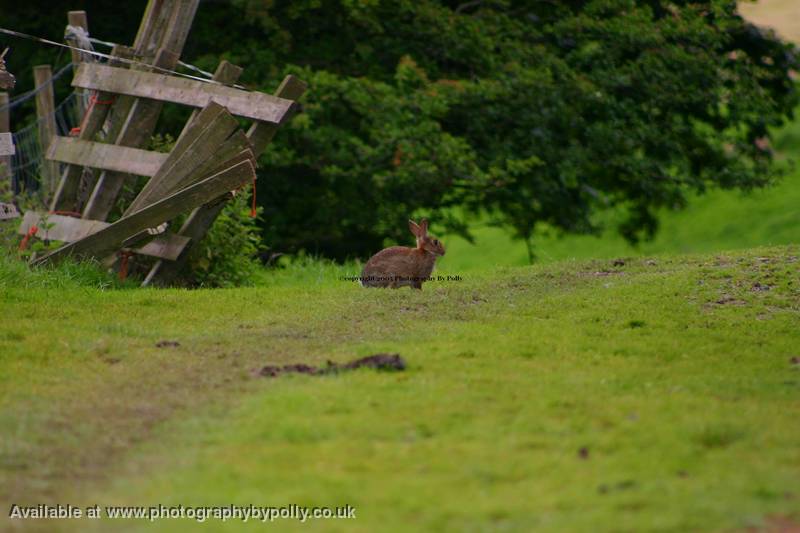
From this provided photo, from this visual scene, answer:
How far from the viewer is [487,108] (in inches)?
806

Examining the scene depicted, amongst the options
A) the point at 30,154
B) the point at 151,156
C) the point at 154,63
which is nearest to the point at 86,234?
the point at 151,156

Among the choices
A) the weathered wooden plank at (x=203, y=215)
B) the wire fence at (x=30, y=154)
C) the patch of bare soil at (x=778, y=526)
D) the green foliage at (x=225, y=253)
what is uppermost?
the patch of bare soil at (x=778, y=526)

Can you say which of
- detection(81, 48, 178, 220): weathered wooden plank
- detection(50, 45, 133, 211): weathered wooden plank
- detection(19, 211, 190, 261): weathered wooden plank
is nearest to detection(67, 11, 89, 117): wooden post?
detection(50, 45, 133, 211): weathered wooden plank

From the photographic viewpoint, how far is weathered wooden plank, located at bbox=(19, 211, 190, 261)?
1362cm

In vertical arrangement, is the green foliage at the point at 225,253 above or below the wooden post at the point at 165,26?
below

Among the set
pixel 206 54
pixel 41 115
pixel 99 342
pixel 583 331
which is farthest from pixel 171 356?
pixel 206 54

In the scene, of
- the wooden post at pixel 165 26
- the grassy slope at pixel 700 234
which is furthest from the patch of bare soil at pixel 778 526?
the grassy slope at pixel 700 234

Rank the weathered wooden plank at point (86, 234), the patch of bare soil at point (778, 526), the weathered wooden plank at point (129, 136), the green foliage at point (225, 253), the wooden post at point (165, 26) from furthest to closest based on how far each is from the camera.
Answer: the green foliage at point (225, 253)
the wooden post at point (165, 26)
the weathered wooden plank at point (129, 136)
the weathered wooden plank at point (86, 234)
the patch of bare soil at point (778, 526)

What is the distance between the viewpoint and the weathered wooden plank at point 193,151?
1296 centimetres

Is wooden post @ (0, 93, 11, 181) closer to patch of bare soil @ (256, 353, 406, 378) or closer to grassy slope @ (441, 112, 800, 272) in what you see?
patch of bare soil @ (256, 353, 406, 378)

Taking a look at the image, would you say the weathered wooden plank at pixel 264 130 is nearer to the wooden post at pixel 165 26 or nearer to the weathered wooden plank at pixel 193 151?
the weathered wooden plank at pixel 193 151

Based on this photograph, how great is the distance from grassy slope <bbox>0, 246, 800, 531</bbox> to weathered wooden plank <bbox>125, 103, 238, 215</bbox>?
123 cm

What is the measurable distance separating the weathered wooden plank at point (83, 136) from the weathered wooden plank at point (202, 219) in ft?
4.66

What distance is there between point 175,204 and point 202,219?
34.9 inches
